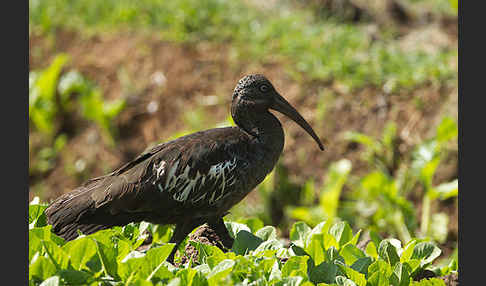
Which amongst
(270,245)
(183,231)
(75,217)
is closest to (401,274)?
(270,245)

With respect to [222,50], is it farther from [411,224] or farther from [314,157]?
[411,224]

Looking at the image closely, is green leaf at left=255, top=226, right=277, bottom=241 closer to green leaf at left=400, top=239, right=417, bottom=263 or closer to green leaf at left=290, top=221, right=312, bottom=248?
green leaf at left=290, top=221, right=312, bottom=248

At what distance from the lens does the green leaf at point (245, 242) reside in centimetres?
349

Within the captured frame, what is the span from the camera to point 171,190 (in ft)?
11.9

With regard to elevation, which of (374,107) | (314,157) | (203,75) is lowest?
(314,157)

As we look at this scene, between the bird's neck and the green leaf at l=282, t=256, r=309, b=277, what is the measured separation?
0.90m

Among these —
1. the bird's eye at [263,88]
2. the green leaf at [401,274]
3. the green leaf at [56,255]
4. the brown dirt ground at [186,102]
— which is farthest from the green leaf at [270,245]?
the brown dirt ground at [186,102]

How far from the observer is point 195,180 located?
143 inches

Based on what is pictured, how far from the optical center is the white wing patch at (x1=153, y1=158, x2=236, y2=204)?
3607 millimetres

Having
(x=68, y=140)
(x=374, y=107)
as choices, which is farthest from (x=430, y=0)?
(x=68, y=140)

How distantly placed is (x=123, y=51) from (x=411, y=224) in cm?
464

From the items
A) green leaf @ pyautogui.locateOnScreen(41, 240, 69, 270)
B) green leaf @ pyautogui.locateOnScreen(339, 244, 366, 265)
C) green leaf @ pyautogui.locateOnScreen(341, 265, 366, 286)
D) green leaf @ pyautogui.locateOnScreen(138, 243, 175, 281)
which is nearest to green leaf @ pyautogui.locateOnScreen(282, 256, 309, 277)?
green leaf @ pyautogui.locateOnScreen(341, 265, 366, 286)

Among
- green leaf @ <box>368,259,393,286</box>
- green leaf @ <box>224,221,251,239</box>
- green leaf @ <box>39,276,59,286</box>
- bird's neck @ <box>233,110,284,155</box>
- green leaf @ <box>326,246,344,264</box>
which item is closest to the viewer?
green leaf @ <box>39,276,59,286</box>

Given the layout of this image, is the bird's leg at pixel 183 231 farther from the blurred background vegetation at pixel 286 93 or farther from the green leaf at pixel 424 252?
the blurred background vegetation at pixel 286 93
